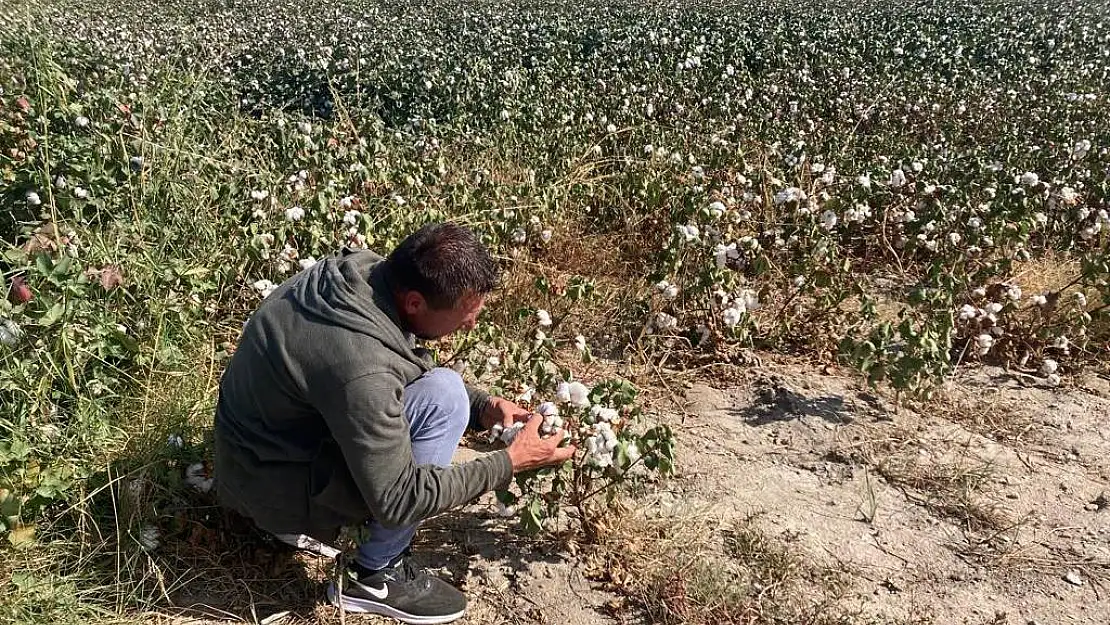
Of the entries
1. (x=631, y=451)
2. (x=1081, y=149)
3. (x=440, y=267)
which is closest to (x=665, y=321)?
(x=631, y=451)

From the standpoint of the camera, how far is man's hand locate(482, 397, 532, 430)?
228 centimetres

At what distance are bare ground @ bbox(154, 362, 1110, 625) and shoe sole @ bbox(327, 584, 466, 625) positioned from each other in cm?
3

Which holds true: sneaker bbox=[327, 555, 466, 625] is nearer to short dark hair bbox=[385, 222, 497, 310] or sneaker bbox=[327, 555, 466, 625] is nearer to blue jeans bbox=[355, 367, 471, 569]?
blue jeans bbox=[355, 367, 471, 569]

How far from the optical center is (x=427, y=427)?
205 cm

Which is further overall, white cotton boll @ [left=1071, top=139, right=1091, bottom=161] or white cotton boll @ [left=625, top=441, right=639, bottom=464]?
white cotton boll @ [left=1071, top=139, right=1091, bottom=161]

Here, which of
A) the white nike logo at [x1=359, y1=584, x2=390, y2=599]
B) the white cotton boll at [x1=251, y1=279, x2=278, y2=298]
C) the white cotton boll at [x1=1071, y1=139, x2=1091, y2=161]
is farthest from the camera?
the white cotton boll at [x1=1071, y1=139, x2=1091, y2=161]

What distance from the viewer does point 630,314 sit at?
3.66 metres

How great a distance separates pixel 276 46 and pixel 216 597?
6.87 m

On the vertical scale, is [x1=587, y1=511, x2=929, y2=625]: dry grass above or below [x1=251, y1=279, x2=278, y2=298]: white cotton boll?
below

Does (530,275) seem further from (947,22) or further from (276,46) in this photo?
(947,22)

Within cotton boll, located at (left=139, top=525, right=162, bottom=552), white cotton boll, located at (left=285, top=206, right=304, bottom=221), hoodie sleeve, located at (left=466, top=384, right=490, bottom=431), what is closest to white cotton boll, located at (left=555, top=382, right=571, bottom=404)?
hoodie sleeve, located at (left=466, top=384, right=490, bottom=431)

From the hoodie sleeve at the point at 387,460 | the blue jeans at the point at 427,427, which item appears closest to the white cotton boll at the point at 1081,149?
the blue jeans at the point at 427,427

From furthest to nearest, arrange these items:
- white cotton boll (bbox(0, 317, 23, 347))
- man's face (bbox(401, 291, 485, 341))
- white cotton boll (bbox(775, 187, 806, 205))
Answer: white cotton boll (bbox(775, 187, 806, 205))
white cotton boll (bbox(0, 317, 23, 347))
man's face (bbox(401, 291, 485, 341))

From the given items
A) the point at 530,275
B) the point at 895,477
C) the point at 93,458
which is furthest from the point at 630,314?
the point at 93,458
